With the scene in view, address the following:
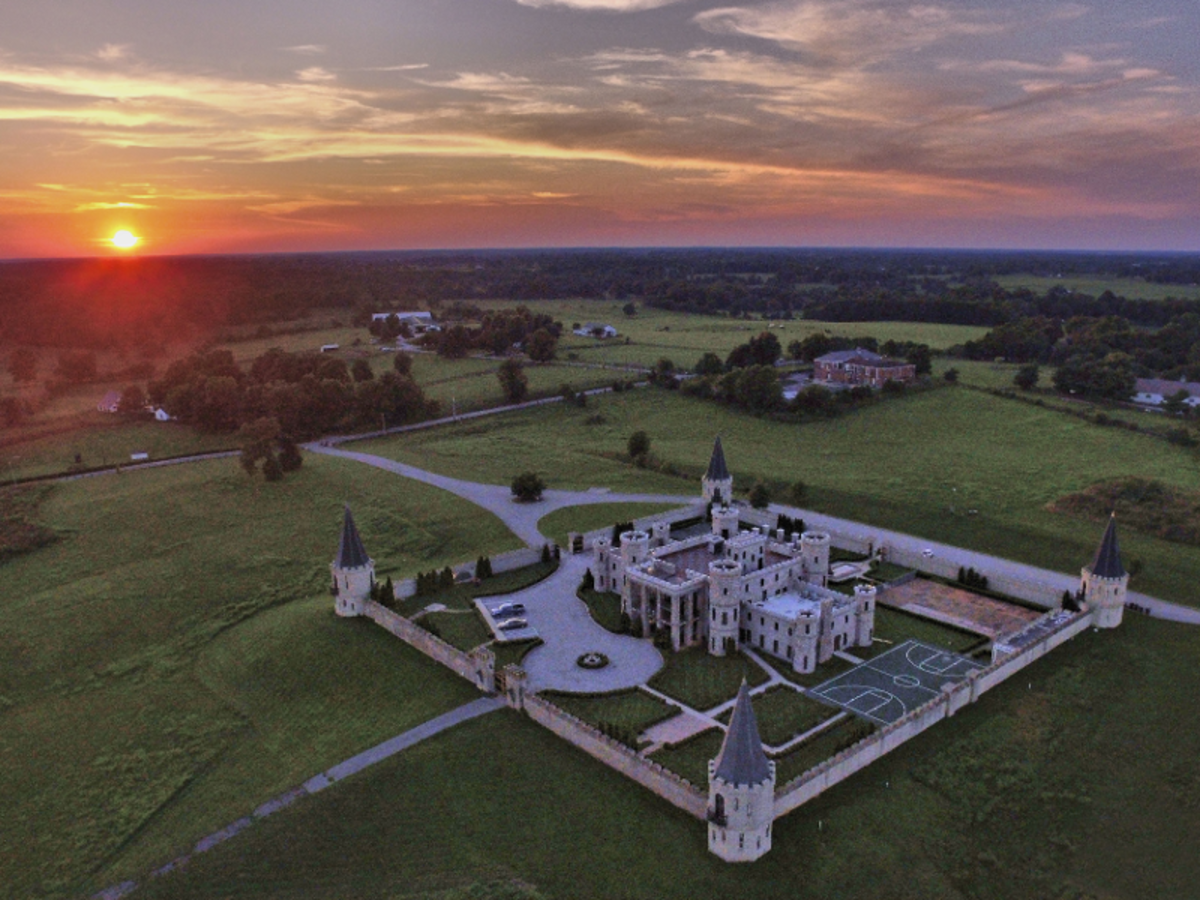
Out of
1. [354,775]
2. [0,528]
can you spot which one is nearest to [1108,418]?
[354,775]

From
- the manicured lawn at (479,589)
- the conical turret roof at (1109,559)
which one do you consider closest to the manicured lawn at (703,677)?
the manicured lawn at (479,589)

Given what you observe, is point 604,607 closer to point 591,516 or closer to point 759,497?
point 591,516

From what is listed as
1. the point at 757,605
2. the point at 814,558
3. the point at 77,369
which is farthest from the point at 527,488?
the point at 77,369

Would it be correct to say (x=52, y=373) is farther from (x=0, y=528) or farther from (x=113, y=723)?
(x=113, y=723)

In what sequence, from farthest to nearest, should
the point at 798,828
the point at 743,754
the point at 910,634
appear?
the point at 910,634
the point at 798,828
the point at 743,754

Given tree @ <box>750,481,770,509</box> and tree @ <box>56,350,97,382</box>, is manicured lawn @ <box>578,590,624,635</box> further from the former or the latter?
tree @ <box>56,350,97,382</box>

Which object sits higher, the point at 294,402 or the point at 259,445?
the point at 294,402
